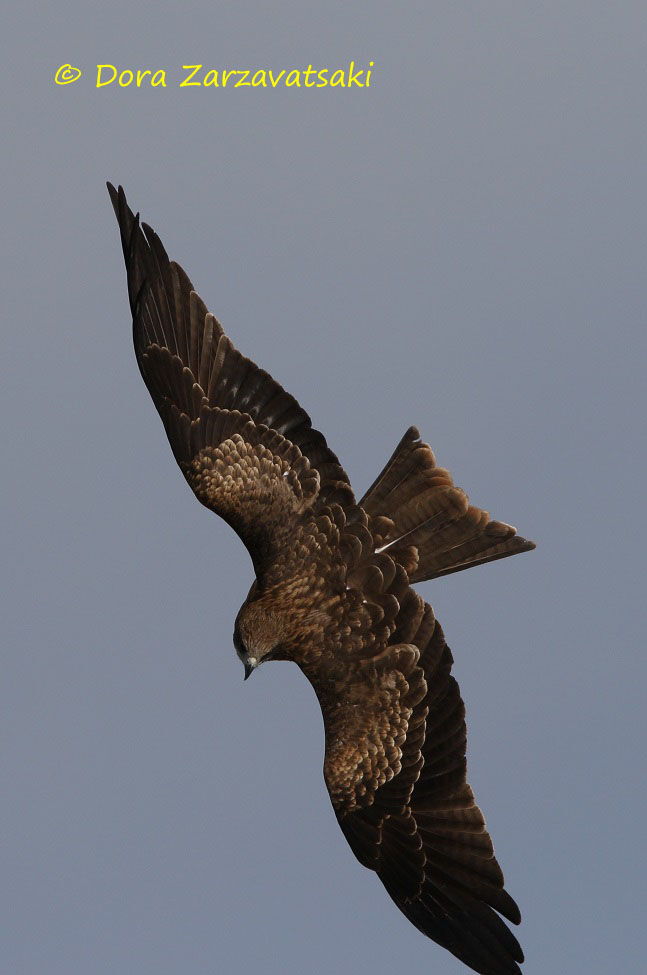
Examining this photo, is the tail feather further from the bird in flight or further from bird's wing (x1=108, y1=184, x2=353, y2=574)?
bird's wing (x1=108, y1=184, x2=353, y2=574)

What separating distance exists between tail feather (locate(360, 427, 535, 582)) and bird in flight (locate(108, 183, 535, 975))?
1cm

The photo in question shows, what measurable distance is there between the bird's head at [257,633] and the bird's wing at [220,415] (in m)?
0.32

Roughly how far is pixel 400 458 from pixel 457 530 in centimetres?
66

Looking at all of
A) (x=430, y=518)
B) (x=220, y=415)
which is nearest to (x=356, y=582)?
(x=430, y=518)

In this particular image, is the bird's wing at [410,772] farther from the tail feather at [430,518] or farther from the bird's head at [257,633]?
the bird's head at [257,633]

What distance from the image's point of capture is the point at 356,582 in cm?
1238

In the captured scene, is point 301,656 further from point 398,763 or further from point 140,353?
point 140,353

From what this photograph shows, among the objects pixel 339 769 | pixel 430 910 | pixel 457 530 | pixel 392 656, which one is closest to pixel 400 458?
pixel 457 530

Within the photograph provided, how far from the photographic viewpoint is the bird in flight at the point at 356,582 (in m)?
12.2

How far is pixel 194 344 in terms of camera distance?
1275 cm

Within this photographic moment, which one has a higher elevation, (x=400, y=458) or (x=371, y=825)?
(x=400, y=458)

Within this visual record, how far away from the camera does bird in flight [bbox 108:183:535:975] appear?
12172 mm

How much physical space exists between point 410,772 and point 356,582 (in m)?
1.36

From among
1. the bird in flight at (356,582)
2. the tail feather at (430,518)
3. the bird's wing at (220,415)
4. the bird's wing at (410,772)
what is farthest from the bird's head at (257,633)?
the tail feather at (430,518)
